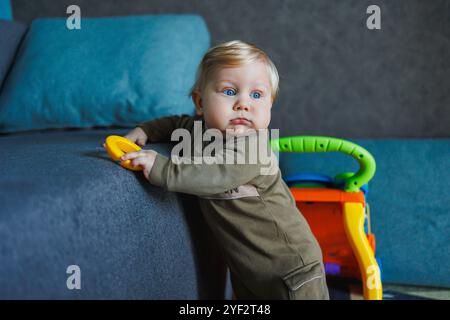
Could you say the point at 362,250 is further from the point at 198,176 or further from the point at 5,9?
the point at 5,9

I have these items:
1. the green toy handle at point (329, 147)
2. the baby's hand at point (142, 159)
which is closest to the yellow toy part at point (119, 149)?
the baby's hand at point (142, 159)

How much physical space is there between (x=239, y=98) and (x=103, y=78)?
0.57 metres

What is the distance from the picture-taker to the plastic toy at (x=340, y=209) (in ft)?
3.42

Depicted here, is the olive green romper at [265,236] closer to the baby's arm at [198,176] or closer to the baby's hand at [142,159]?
the baby's arm at [198,176]

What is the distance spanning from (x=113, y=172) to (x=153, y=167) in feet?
0.25

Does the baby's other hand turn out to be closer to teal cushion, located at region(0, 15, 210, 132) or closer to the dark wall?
teal cushion, located at region(0, 15, 210, 132)

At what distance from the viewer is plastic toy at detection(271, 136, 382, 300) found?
104 cm

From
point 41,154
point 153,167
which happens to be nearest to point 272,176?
point 153,167

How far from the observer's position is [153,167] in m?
0.67

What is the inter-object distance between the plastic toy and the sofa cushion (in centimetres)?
92

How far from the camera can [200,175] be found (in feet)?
2.30

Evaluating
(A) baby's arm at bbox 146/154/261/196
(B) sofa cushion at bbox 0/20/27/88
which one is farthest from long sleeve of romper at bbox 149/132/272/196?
(B) sofa cushion at bbox 0/20/27/88
